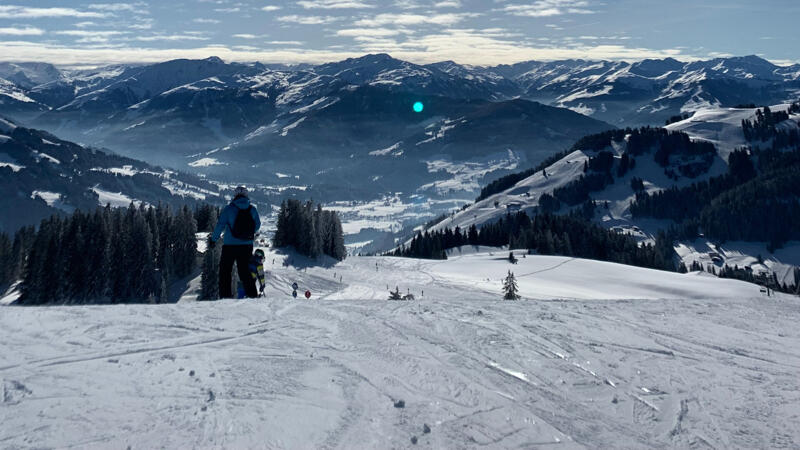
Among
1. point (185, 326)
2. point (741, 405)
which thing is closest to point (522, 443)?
point (741, 405)

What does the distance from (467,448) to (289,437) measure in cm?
241

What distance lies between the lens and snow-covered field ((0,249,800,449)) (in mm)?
7621

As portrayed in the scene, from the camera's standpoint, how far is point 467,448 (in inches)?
292

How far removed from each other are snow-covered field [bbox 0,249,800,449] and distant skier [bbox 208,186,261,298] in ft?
10.5

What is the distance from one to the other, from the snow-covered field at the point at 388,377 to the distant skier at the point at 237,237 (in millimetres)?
3211

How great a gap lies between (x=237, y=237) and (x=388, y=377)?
1015 cm

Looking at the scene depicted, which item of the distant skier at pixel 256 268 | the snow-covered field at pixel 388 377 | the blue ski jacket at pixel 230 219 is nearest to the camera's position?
the snow-covered field at pixel 388 377

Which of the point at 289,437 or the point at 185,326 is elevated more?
the point at 185,326

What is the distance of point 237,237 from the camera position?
18.2 metres

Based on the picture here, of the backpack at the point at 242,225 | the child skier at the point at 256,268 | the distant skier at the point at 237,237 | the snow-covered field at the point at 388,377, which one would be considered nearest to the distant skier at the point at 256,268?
the child skier at the point at 256,268

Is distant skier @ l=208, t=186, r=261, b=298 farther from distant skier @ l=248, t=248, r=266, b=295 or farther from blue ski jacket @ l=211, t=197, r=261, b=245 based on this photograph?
distant skier @ l=248, t=248, r=266, b=295

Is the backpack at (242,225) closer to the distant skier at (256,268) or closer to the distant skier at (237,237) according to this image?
the distant skier at (237,237)

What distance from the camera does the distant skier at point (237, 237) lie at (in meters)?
18.1

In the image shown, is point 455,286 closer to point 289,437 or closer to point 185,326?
point 185,326
